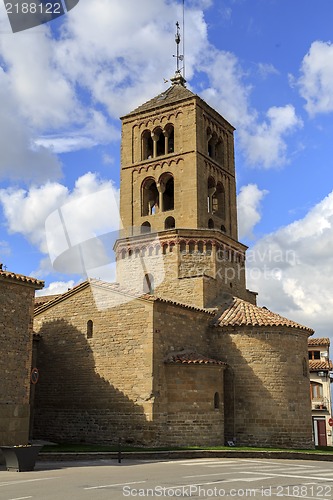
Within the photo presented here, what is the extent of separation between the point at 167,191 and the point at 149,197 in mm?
1067

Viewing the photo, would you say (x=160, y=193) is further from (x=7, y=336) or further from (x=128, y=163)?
(x=7, y=336)

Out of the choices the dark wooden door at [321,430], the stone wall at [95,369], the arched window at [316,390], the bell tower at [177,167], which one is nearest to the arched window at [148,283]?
the bell tower at [177,167]

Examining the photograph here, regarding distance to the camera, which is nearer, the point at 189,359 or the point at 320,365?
the point at 189,359

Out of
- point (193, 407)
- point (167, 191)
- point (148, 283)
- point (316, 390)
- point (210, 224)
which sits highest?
point (167, 191)

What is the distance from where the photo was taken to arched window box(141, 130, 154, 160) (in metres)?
29.7

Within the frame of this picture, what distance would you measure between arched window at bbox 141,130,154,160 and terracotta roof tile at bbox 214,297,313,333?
984 centimetres

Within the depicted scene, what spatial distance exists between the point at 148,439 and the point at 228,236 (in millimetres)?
11665

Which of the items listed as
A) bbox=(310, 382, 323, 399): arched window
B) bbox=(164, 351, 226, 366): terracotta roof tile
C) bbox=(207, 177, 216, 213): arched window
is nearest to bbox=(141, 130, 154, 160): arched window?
bbox=(207, 177, 216, 213): arched window

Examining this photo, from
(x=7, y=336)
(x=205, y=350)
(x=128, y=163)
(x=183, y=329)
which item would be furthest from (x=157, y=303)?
(x=128, y=163)

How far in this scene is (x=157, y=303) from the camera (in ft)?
71.3

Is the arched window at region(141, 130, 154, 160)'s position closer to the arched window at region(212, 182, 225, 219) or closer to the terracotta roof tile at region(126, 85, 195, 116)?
the terracotta roof tile at region(126, 85, 195, 116)

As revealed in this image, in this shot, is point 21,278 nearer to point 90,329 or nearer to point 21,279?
point 21,279

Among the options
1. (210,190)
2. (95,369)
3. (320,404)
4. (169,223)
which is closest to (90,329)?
(95,369)

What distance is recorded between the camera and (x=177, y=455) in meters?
18.5
